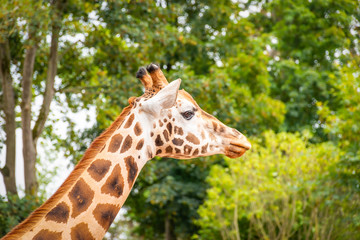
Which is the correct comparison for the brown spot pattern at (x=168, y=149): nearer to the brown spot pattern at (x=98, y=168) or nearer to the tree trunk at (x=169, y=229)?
the brown spot pattern at (x=98, y=168)

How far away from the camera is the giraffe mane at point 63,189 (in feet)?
9.33

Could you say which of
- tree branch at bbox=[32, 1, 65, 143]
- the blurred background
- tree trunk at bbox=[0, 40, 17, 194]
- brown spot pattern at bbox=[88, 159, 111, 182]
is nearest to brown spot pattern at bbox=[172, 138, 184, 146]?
brown spot pattern at bbox=[88, 159, 111, 182]

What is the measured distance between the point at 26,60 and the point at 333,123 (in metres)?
6.08

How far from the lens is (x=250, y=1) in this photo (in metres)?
19.3

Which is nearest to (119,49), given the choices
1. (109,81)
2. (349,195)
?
(109,81)

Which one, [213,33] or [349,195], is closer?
[349,195]

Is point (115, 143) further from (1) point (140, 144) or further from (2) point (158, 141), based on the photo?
(2) point (158, 141)

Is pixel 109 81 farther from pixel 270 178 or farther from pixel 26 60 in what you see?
pixel 270 178

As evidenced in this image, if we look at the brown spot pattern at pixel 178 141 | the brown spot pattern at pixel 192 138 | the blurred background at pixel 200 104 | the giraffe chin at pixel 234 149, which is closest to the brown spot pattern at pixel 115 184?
the brown spot pattern at pixel 178 141

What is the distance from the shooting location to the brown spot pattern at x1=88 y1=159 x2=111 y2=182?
308 cm

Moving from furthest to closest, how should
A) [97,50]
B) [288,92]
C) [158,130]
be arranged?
1. [288,92]
2. [97,50]
3. [158,130]

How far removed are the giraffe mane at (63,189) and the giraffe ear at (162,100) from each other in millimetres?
177

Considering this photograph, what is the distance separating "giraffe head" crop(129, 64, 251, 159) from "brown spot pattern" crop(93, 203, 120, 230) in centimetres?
51

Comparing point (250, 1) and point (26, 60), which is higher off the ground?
point (250, 1)
